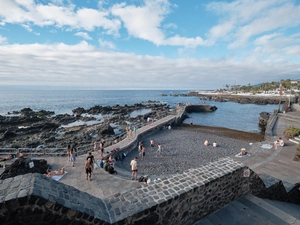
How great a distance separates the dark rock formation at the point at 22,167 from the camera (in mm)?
8555

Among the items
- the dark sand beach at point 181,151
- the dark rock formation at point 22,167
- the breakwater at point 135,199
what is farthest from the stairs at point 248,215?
the dark rock formation at point 22,167

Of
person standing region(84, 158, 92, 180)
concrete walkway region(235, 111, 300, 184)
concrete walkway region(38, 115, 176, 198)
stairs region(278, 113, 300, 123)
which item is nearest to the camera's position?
concrete walkway region(38, 115, 176, 198)

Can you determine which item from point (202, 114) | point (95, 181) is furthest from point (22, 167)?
point (202, 114)

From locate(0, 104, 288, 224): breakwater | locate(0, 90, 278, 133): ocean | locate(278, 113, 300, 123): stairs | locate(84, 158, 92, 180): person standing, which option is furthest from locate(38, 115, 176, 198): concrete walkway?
locate(278, 113, 300, 123): stairs

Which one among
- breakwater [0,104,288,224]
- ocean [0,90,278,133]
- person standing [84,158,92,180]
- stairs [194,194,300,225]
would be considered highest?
breakwater [0,104,288,224]

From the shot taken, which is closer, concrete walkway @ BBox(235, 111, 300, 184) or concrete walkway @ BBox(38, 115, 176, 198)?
concrete walkway @ BBox(38, 115, 176, 198)

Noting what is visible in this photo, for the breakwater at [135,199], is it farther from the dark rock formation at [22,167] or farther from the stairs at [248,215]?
the dark rock formation at [22,167]

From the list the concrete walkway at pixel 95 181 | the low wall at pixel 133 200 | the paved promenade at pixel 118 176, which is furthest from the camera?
the paved promenade at pixel 118 176

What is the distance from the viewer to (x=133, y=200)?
145 inches

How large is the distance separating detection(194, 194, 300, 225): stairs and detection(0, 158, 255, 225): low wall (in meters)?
0.18

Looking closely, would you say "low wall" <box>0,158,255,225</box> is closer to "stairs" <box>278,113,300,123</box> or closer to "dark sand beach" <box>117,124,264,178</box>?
"dark sand beach" <box>117,124,264,178</box>

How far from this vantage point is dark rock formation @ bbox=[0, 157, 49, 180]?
8555 millimetres

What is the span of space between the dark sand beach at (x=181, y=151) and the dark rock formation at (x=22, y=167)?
225 inches

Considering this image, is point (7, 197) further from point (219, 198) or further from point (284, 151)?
point (284, 151)
